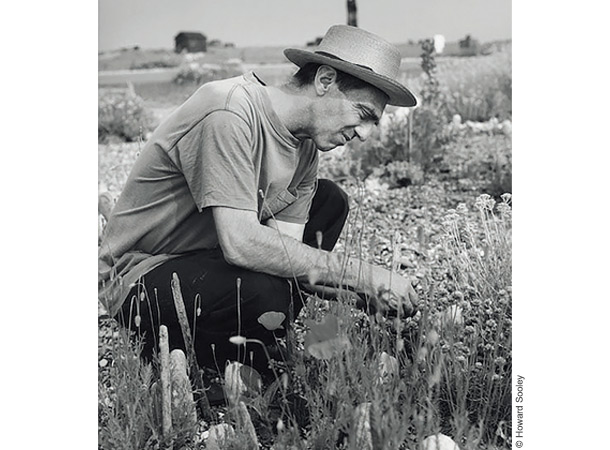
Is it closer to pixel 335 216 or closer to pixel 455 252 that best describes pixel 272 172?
pixel 335 216

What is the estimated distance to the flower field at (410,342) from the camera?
201cm

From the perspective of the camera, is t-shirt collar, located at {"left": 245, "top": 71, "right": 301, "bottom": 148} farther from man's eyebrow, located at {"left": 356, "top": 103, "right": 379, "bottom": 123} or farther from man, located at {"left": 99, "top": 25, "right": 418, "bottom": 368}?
man's eyebrow, located at {"left": 356, "top": 103, "right": 379, "bottom": 123}

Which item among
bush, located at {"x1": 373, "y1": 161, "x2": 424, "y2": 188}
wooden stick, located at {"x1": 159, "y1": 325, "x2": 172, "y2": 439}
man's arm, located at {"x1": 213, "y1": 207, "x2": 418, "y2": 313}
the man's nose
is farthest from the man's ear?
bush, located at {"x1": 373, "y1": 161, "x2": 424, "y2": 188}

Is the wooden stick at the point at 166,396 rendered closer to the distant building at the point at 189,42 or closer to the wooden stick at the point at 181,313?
the wooden stick at the point at 181,313

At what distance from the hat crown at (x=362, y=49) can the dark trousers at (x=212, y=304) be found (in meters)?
0.58

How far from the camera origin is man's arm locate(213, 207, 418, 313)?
2.14 metres

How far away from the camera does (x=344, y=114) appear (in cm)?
223

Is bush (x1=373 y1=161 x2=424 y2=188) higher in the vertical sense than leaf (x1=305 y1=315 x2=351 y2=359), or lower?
higher

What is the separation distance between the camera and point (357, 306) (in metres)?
2.27

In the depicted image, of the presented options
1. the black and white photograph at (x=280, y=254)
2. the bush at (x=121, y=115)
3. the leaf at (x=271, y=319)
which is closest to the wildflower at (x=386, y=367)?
the black and white photograph at (x=280, y=254)

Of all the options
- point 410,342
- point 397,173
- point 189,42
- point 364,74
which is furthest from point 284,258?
point 397,173

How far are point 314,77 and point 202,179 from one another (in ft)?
1.27

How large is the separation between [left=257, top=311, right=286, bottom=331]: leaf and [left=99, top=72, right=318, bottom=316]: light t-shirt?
0.25 meters
